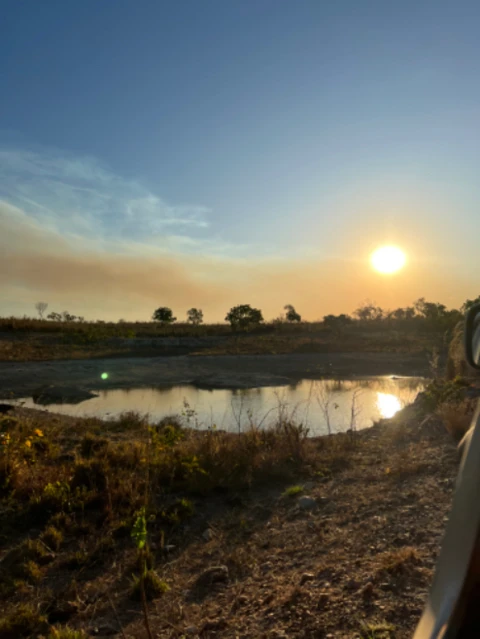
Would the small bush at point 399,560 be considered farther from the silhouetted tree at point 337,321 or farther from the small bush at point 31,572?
the silhouetted tree at point 337,321

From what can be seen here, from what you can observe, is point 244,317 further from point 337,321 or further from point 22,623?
point 22,623

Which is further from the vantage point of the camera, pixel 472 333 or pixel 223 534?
pixel 223 534

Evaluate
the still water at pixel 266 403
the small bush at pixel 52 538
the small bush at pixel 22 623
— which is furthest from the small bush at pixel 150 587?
the still water at pixel 266 403

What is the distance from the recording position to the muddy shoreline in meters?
21.1

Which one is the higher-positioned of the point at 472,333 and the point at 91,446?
the point at 472,333

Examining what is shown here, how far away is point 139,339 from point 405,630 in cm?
3735

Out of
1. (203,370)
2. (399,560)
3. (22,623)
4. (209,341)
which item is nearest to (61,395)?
(203,370)

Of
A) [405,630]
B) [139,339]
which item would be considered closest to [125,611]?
[405,630]

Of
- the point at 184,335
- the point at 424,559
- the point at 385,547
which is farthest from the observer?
the point at 184,335

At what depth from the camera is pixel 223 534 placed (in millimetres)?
4762

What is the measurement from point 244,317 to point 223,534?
47792mm

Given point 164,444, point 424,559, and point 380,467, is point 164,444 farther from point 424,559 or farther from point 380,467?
point 424,559

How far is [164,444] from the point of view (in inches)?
256

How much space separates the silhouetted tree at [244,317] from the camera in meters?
51.3
